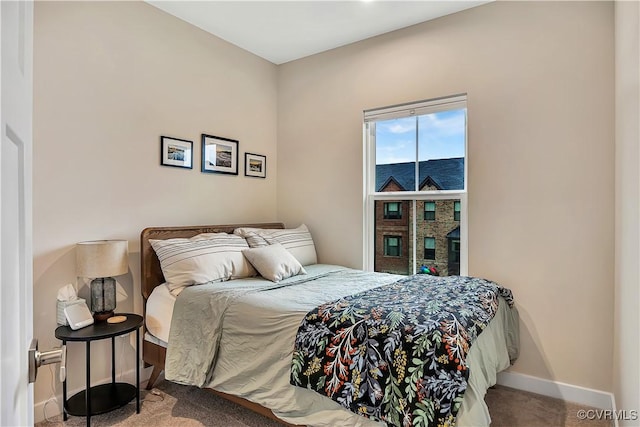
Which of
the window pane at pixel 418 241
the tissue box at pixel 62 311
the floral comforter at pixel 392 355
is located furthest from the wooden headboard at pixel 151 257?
the window pane at pixel 418 241

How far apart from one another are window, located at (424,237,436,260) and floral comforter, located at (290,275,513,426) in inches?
43.2

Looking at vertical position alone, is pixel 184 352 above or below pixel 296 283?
below

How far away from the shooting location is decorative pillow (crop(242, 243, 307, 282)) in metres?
2.56

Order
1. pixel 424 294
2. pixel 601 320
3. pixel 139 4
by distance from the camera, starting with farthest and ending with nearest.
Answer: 1. pixel 139 4
2. pixel 601 320
3. pixel 424 294

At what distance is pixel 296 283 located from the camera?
8.10 ft

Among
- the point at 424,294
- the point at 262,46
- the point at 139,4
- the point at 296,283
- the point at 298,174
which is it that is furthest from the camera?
the point at 298,174

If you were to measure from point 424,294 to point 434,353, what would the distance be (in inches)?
26.3

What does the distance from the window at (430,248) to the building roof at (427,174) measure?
1.42ft

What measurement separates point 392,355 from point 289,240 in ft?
5.95

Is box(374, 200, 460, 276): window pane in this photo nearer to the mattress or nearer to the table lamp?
the mattress

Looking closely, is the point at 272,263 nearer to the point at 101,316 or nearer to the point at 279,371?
the point at 279,371

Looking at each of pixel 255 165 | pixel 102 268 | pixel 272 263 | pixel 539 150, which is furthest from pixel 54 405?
pixel 539 150

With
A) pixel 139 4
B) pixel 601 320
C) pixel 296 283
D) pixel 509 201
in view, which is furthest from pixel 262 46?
pixel 601 320

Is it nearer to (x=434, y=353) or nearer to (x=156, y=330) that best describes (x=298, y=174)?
(x=156, y=330)
